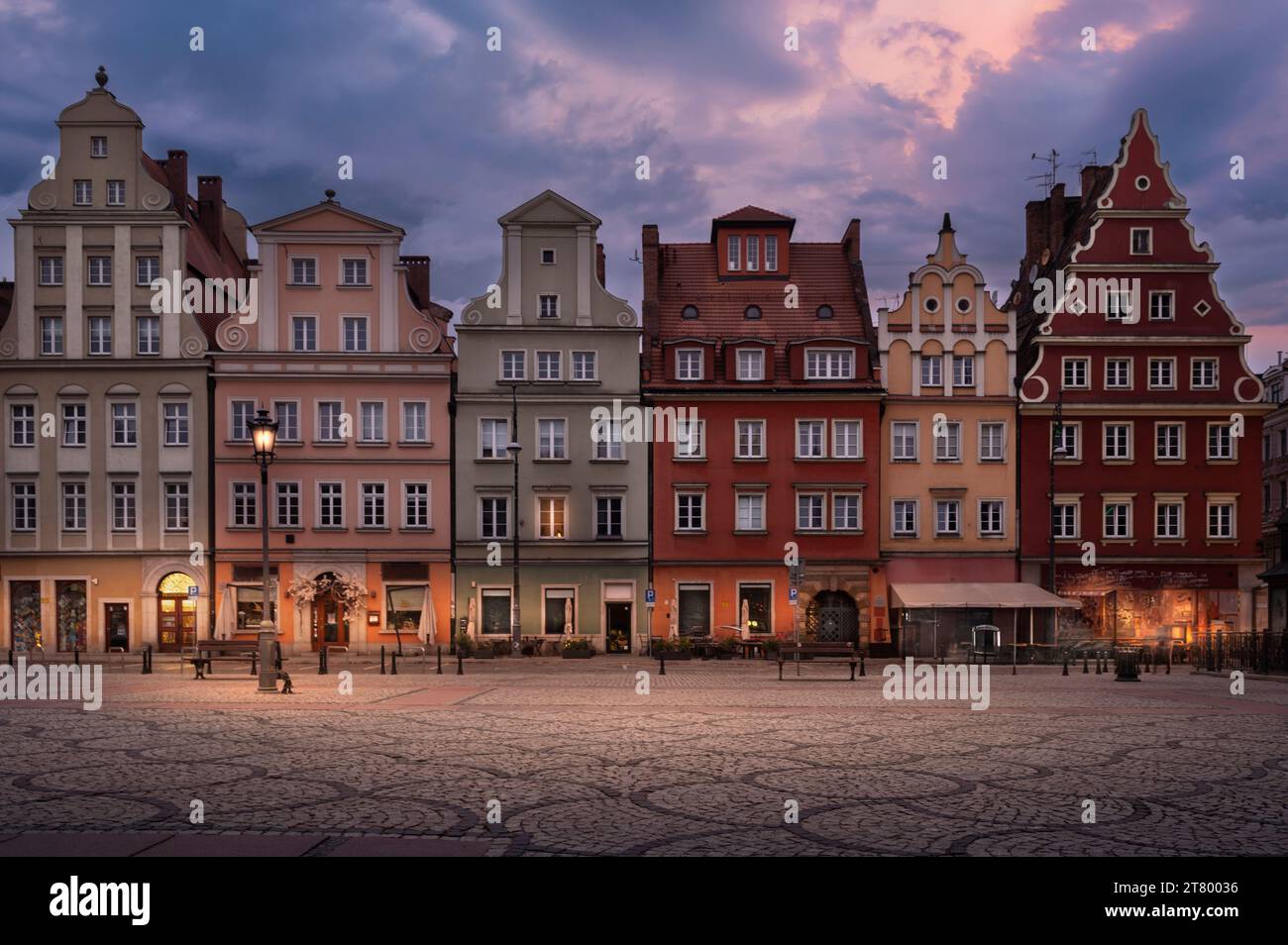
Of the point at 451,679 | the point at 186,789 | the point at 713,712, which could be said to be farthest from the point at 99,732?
the point at 451,679

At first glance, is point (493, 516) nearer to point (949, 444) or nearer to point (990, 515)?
point (949, 444)

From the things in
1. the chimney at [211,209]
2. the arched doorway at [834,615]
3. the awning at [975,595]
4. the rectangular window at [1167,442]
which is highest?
the chimney at [211,209]

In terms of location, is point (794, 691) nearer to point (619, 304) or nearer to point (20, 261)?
point (619, 304)

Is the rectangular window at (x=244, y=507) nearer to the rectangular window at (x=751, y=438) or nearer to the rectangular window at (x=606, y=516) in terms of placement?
the rectangular window at (x=606, y=516)

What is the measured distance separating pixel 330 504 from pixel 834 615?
20610 mm

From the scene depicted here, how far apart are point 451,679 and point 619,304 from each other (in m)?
20.0

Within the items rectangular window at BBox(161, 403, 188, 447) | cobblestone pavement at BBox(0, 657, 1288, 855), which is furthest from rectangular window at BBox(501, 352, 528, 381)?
cobblestone pavement at BBox(0, 657, 1288, 855)

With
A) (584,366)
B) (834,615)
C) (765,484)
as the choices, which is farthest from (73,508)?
(834,615)

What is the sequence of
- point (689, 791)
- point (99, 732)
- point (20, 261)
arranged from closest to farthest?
point (689, 791) → point (99, 732) → point (20, 261)

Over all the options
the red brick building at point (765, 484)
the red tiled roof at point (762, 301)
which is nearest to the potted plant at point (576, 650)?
the red brick building at point (765, 484)

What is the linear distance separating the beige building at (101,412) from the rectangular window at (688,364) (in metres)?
18.7

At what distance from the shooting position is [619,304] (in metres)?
44.4

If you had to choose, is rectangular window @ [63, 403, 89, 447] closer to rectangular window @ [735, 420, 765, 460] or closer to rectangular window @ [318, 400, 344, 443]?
rectangular window @ [318, 400, 344, 443]

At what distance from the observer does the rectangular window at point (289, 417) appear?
43438 mm
